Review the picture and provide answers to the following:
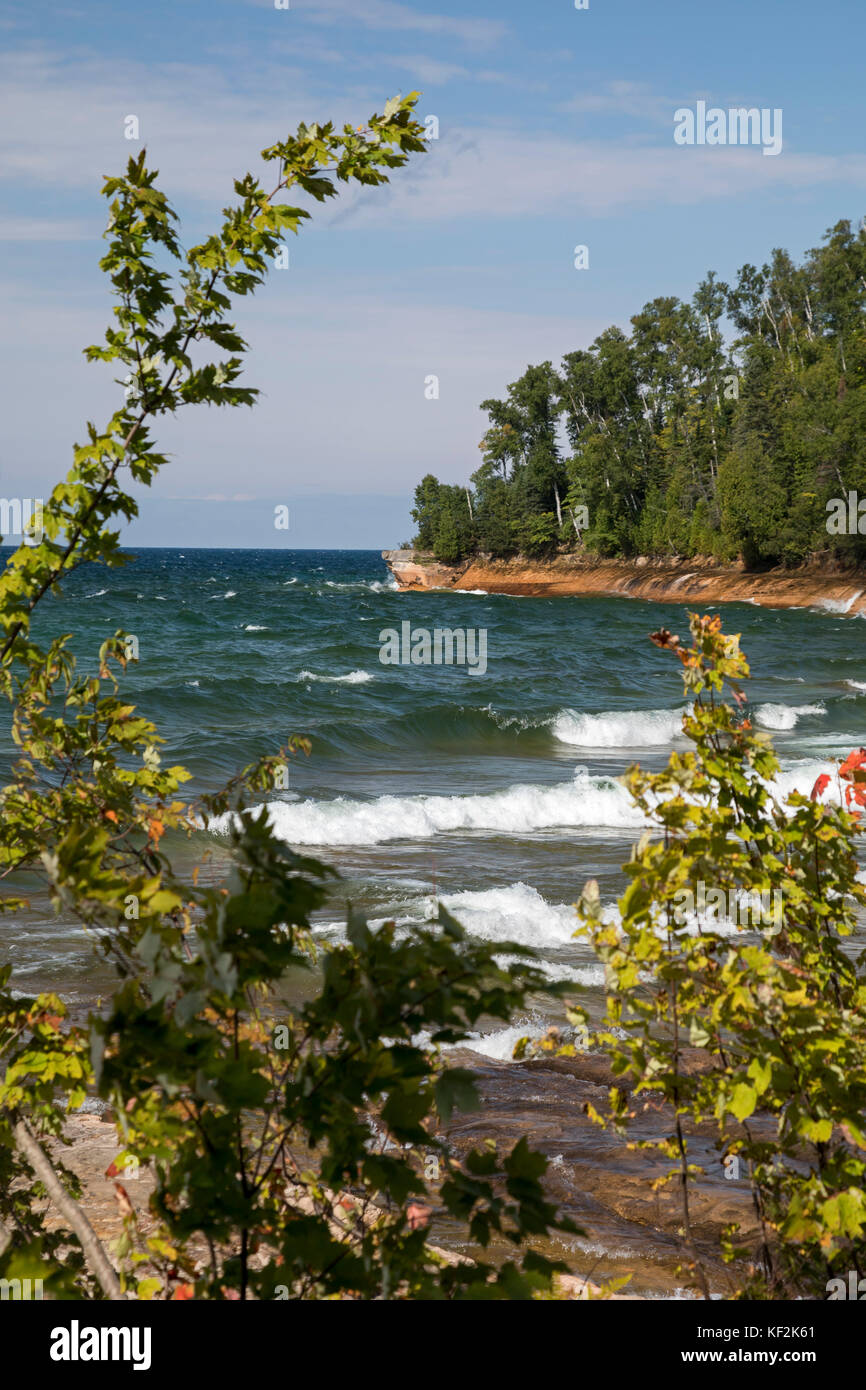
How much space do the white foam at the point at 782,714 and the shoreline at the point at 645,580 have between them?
2872 centimetres

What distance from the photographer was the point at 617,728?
22.5m

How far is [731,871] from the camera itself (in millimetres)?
2490

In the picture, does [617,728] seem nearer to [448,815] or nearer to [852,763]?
[448,815]

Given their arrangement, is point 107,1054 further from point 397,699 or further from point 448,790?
point 397,699

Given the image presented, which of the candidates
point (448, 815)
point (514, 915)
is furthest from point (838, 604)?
point (514, 915)

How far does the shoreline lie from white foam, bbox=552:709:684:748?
103ft

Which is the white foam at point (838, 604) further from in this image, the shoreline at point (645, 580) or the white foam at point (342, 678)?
the white foam at point (342, 678)

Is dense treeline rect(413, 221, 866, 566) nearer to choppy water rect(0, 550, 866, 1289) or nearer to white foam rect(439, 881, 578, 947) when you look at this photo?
choppy water rect(0, 550, 866, 1289)

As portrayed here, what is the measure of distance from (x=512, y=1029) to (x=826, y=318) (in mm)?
76022

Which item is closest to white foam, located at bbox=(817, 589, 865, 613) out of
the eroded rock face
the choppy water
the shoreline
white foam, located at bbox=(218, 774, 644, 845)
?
the shoreline

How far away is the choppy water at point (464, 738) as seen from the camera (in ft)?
33.3

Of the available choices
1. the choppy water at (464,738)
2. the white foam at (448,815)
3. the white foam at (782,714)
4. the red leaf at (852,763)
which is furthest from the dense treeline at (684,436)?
the red leaf at (852,763)

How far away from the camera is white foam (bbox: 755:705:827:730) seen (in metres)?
22.6

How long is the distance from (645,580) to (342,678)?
38649 millimetres
